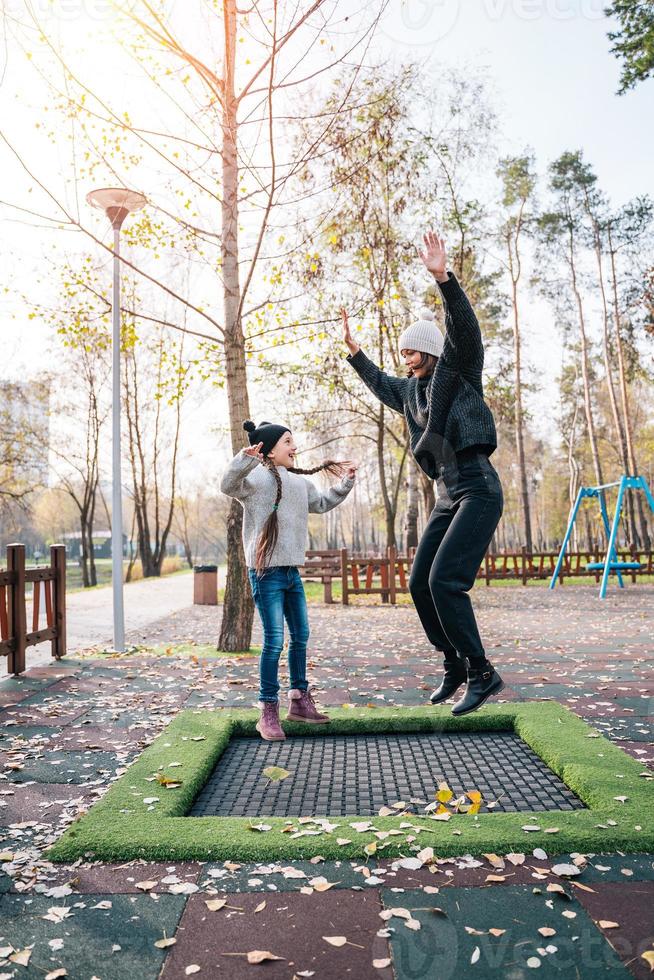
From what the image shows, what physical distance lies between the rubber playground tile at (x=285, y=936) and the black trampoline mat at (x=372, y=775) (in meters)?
0.91

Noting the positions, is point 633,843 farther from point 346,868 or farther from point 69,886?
point 69,886

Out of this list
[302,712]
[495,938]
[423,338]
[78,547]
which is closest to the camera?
[495,938]

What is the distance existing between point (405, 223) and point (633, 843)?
16248 millimetres

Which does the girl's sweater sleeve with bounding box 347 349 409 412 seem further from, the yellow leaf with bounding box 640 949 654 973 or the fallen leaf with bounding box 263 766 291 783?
the yellow leaf with bounding box 640 949 654 973

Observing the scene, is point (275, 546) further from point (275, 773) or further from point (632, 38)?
point (632, 38)

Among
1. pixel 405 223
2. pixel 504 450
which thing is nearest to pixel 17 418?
pixel 405 223

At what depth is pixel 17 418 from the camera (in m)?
27.1

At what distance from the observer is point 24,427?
26828mm

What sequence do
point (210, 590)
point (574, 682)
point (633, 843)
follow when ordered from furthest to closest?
point (210, 590), point (574, 682), point (633, 843)

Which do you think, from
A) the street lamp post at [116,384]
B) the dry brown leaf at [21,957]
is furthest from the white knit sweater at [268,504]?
the street lamp post at [116,384]

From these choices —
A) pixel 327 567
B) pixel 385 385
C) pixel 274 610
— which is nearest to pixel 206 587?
pixel 327 567

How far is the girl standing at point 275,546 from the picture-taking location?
4484mm

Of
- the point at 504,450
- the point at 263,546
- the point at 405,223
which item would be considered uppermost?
the point at 405,223

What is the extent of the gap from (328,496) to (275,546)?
62 cm
